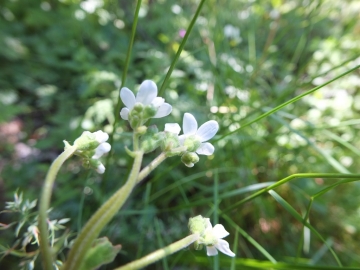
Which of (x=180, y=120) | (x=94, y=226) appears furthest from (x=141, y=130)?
(x=180, y=120)

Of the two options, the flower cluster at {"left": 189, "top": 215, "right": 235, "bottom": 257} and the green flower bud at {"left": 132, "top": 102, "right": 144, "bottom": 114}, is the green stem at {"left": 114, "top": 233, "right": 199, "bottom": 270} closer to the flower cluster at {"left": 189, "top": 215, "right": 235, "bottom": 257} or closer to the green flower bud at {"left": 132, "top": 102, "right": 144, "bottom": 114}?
the flower cluster at {"left": 189, "top": 215, "right": 235, "bottom": 257}

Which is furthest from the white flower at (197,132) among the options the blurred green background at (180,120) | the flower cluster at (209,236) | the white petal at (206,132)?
the blurred green background at (180,120)

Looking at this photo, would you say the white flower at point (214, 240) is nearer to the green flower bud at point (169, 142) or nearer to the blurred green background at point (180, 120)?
the green flower bud at point (169, 142)

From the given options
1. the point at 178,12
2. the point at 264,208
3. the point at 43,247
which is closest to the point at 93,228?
the point at 43,247

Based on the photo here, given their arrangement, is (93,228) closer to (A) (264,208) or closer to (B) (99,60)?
(A) (264,208)

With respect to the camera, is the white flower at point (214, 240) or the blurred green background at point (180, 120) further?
the blurred green background at point (180, 120)
